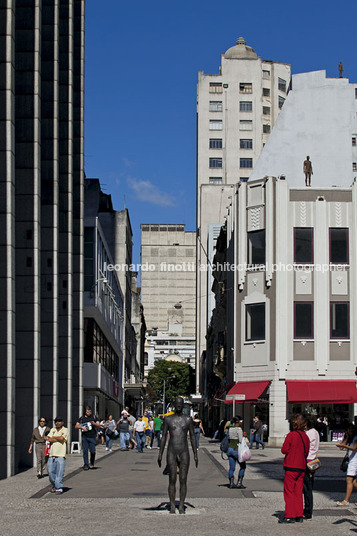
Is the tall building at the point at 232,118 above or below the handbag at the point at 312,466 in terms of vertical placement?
above

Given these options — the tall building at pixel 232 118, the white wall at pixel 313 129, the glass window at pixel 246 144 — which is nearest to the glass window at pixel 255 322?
the white wall at pixel 313 129

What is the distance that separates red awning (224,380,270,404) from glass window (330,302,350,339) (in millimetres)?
4296

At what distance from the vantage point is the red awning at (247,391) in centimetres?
4562

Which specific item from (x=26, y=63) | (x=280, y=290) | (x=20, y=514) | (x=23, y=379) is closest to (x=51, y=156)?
(x=26, y=63)

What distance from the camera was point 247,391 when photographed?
153ft

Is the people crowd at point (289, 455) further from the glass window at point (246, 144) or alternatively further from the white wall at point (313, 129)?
the glass window at point (246, 144)

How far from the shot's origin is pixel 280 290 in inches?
1834

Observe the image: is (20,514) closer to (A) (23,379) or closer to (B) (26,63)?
(A) (23,379)

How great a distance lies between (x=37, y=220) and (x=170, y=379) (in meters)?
119

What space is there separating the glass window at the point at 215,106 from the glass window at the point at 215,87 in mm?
1428

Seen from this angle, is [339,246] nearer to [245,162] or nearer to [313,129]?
[313,129]

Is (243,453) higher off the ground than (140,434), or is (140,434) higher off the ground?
(243,453)

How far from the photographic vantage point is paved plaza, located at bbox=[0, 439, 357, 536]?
13.3m

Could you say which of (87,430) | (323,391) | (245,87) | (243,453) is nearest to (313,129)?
(323,391)
